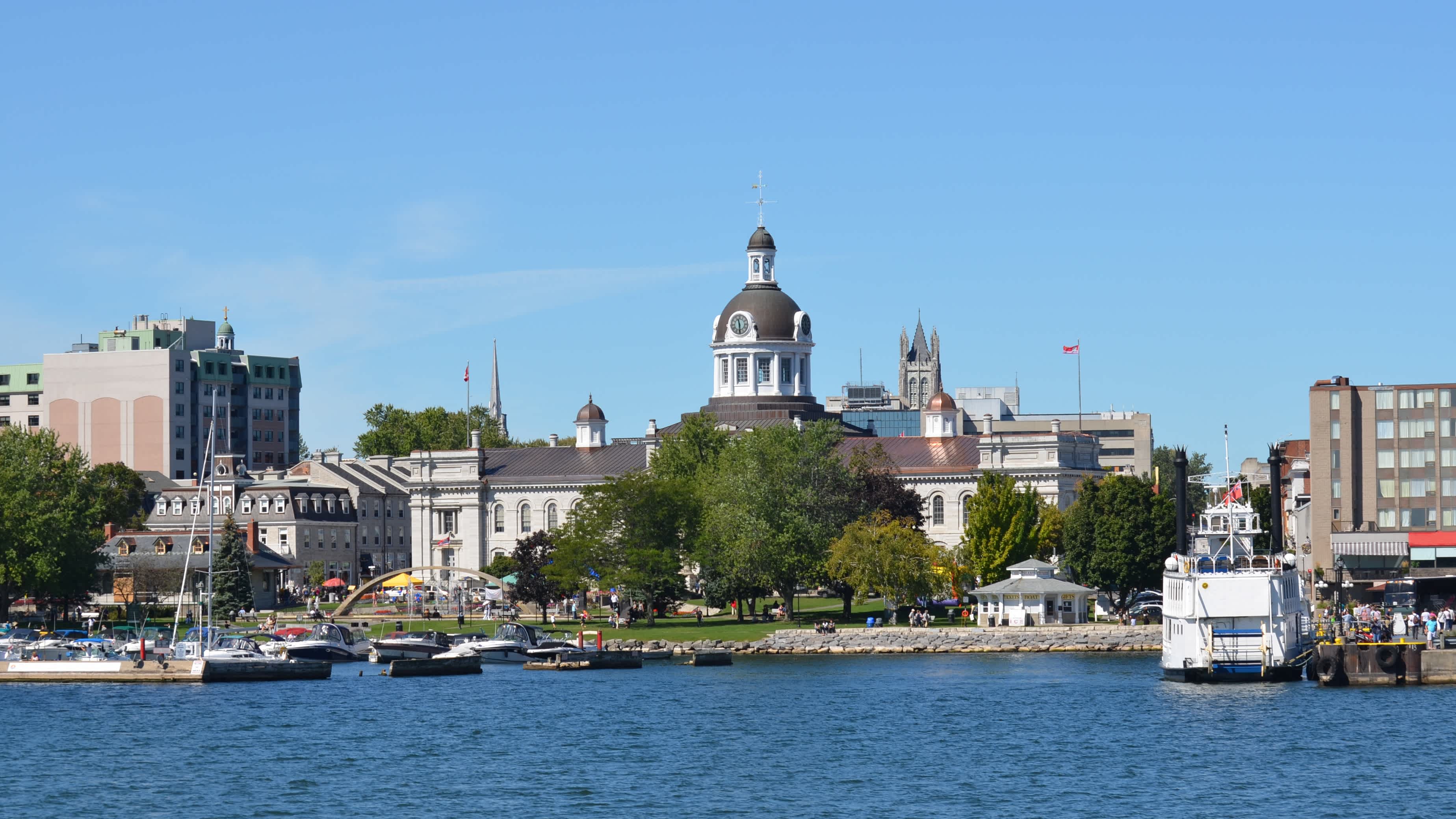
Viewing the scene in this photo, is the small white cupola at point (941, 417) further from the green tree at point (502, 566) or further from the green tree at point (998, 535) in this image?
the green tree at point (998, 535)

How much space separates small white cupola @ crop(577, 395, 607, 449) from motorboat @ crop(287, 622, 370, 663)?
6930 cm

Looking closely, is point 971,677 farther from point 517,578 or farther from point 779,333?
point 779,333

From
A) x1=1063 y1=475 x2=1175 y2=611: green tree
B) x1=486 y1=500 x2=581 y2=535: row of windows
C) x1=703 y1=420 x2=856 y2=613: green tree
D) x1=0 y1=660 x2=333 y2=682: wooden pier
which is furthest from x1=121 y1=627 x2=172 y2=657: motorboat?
x1=486 y1=500 x2=581 y2=535: row of windows

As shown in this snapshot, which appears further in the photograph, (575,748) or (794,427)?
(794,427)

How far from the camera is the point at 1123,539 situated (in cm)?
10500

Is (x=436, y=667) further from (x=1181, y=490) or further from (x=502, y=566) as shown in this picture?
(x=502, y=566)

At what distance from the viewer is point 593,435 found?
172625 millimetres

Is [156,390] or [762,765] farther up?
[156,390]

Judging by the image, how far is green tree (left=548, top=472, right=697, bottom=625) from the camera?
358 feet

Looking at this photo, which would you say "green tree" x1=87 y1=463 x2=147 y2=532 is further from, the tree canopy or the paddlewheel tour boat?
the paddlewheel tour boat

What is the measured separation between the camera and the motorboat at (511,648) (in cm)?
9519

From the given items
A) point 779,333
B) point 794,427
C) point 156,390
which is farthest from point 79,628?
point 156,390

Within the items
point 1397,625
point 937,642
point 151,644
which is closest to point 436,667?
point 151,644

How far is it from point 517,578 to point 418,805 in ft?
239
